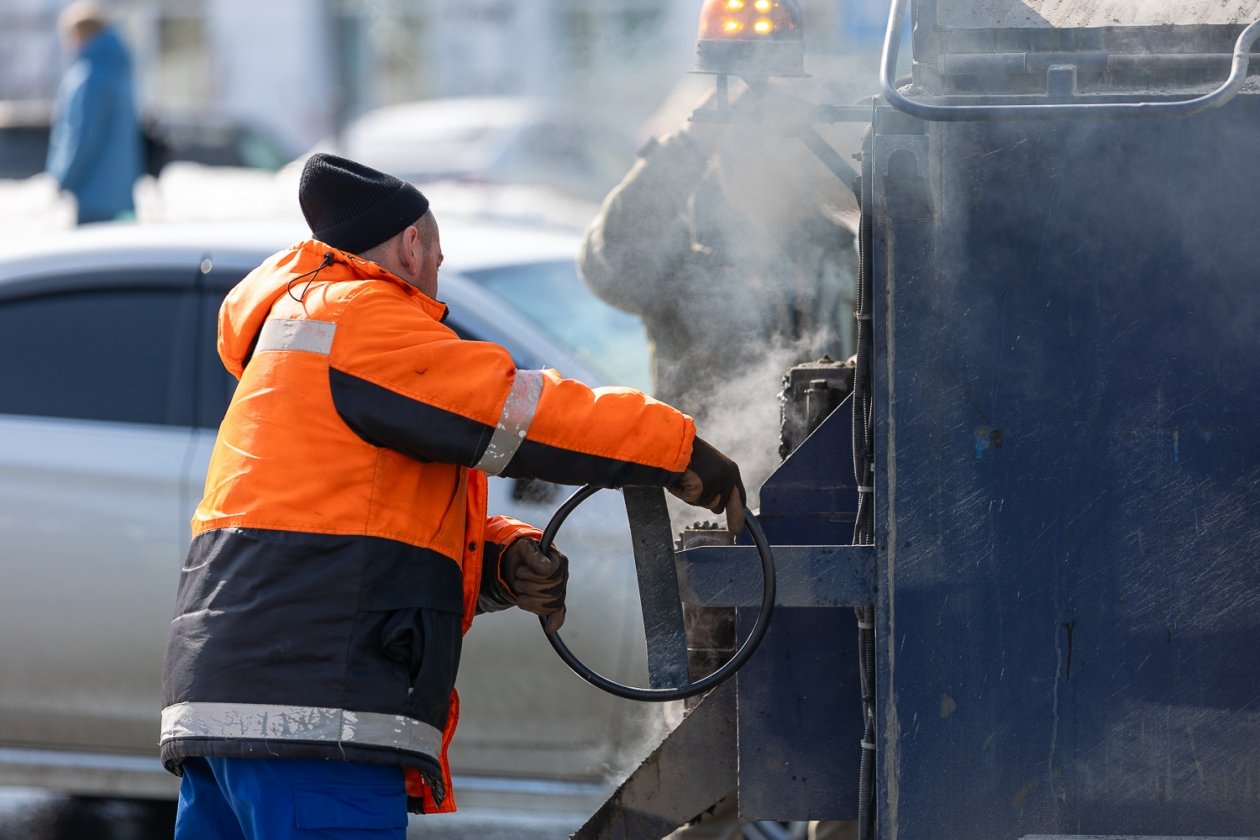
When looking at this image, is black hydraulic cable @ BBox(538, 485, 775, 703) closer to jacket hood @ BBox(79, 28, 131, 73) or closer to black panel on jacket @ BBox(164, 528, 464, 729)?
black panel on jacket @ BBox(164, 528, 464, 729)

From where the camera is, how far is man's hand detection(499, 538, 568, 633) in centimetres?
272

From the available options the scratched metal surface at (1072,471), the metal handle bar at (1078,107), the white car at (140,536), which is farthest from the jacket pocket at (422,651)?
the white car at (140,536)

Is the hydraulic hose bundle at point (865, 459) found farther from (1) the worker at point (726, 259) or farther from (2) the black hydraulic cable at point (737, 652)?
(1) the worker at point (726, 259)

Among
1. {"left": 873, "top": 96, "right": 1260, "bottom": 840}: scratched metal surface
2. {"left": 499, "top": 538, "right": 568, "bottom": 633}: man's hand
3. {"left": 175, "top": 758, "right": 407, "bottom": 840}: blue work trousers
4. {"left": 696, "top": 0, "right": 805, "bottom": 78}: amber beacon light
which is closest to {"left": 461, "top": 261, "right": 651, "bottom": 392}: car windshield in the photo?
{"left": 696, "top": 0, "right": 805, "bottom": 78}: amber beacon light

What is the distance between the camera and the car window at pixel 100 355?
4348mm

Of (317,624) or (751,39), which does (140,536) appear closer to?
(317,624)

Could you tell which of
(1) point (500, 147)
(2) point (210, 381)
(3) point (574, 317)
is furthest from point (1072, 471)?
(1) point (500, 147)

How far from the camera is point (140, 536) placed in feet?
13.9

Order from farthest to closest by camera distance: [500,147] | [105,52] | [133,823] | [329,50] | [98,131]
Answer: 1. [329,50]
2. [500,147]
3. [105,52]
4. [98,131]
5. [133,823]

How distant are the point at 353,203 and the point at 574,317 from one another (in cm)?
211

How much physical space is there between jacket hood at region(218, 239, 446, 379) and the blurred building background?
851 inches

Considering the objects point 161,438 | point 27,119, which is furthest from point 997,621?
point 27,119

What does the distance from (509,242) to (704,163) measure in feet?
3.70

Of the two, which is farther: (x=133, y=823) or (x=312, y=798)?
(x=133, y=823)
